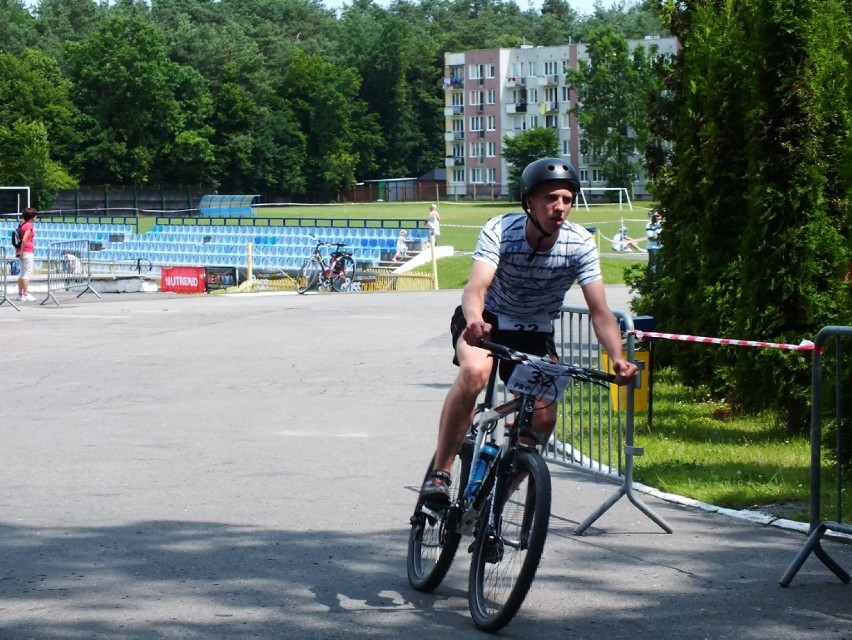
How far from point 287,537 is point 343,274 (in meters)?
29.1

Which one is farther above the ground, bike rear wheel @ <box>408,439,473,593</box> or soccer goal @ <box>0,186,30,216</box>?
soccer goal @ <box>0,186,30,216</box>

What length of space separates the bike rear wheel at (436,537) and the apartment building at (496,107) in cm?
14472

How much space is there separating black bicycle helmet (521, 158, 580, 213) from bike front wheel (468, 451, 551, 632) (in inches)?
42.6

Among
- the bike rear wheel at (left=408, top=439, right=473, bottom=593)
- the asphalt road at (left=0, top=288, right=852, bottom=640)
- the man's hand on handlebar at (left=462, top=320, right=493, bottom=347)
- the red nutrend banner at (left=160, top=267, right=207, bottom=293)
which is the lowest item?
the red nutrend banner at (left=160, top=267, right=207, bottom=293)

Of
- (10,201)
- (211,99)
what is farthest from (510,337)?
(211,99)

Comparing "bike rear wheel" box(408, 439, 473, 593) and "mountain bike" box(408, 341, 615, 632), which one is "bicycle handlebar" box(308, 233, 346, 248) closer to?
"bike rear wheel" box(408, 439, 473, 593)

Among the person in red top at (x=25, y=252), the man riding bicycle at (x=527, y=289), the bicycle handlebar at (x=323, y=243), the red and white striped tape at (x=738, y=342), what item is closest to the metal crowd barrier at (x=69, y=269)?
the person in red top at (x=25, y=252)

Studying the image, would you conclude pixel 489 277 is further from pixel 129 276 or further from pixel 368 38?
pixel 368 38

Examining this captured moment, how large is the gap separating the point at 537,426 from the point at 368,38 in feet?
529

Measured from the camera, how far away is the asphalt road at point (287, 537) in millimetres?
5730

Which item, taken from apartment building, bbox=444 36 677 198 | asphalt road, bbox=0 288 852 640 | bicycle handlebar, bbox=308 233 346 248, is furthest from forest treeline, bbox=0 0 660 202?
asphalt road, bbox=0 288 852 640

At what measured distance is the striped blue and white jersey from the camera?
19.6 ft

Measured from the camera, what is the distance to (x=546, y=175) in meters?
5.84

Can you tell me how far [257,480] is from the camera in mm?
9406
